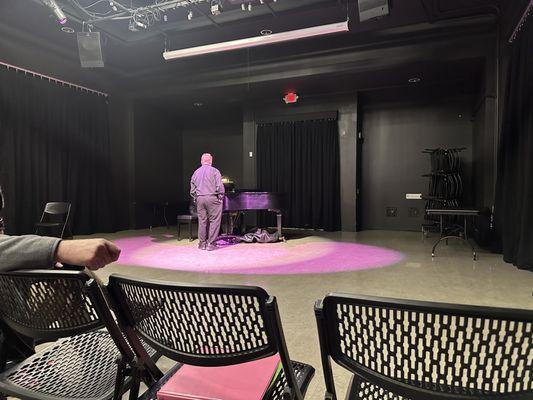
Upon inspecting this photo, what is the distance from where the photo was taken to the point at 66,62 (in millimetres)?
6562

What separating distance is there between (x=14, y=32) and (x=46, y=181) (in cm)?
239

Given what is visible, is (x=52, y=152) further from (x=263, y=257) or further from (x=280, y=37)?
(x=280, y=37)

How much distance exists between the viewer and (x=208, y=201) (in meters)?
5.51

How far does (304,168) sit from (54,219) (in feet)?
16.2

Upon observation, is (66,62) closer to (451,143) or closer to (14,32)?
(14,32)

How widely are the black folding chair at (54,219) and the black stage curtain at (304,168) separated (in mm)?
4052

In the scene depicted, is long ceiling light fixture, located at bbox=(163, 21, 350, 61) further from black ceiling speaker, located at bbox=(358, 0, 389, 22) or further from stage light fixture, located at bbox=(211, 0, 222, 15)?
stage light fixture, located at bbox=(211, 0, 222, 15)

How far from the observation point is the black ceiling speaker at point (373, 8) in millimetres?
3889

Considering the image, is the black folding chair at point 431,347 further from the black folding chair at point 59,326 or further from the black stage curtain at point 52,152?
the black stage curtain at point 52,152

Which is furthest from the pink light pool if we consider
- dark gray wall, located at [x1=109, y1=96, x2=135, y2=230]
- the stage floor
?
dark gray wall, located at [x1=109, y1=96, x2=135, y2=230]

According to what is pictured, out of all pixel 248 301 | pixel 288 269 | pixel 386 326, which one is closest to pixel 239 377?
pixel 248 301

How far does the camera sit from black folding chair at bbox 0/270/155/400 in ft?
2.98

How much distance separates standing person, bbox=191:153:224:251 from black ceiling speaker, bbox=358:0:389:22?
114 inches

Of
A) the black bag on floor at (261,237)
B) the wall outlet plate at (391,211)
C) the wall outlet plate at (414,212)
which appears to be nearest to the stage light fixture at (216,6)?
the black bag on floor at (261,237)
